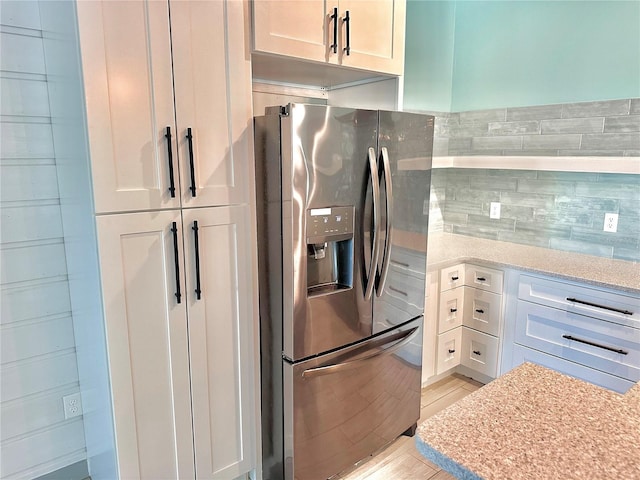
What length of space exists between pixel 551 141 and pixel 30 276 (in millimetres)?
2994

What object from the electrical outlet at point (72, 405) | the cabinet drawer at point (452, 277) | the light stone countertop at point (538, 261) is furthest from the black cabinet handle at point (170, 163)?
the cabinet drawer at point (452, 277)

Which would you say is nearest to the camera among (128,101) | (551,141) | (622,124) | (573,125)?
(128,101)

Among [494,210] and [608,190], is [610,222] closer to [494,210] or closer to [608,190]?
[608,190]

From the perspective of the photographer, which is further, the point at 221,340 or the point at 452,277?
the point at 452,277

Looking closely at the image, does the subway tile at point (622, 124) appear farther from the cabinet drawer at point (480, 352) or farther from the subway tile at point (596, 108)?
the cabinet drawer at point (480, 352)

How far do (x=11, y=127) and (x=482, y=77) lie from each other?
2.85 meters

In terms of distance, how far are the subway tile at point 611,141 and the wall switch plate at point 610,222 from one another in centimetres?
39

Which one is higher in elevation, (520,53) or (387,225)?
(520,53)

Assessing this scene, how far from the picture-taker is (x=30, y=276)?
1.89 metres

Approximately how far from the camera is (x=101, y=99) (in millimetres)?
1366

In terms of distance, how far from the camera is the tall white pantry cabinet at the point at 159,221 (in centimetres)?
141

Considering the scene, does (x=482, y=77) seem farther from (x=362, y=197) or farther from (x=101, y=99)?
(x=101, y=99)

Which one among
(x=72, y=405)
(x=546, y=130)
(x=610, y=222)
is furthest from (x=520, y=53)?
(x=72, y=405)

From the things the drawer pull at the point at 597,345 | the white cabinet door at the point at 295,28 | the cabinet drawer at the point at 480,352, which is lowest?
the cabinet drawer at the point at 480,352
